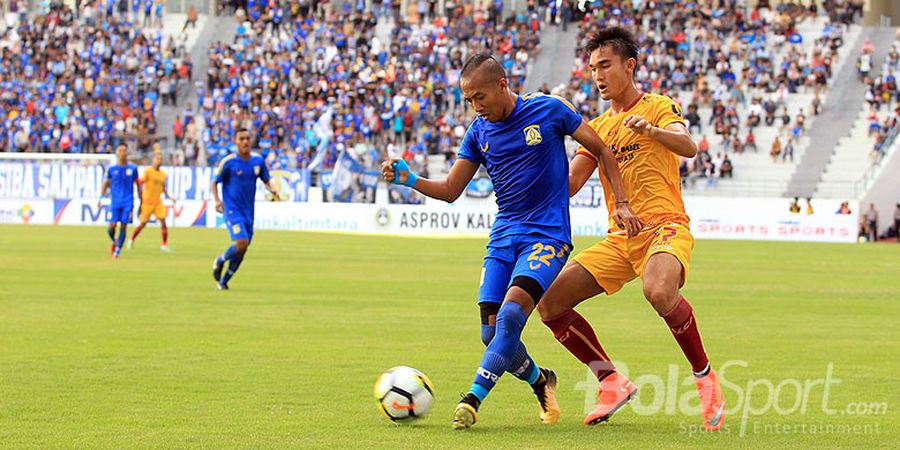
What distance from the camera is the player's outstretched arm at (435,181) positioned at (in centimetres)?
870

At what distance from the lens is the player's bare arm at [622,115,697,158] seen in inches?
329

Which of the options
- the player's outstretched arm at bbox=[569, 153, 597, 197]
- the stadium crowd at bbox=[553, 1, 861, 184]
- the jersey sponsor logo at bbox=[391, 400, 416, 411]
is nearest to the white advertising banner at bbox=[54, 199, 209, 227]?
the stadium crowd at bbox=[553, 1, 861, 184]

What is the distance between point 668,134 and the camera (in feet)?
28.1

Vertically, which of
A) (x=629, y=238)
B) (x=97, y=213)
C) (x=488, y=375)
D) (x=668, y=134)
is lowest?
(x=97, y=213)

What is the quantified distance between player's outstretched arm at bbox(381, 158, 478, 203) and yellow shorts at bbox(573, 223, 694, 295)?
926 mm

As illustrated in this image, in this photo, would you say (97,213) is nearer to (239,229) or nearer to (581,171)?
(239,229)

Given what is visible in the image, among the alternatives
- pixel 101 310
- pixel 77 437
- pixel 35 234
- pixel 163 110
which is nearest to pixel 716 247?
pixel 35 234

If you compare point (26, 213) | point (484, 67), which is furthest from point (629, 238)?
point (26, 213)

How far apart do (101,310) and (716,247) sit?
2429 centimetres

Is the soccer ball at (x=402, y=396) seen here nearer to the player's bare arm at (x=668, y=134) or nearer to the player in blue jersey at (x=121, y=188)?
the player's bare arm at (x=668, y=134)

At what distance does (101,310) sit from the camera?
16922mm

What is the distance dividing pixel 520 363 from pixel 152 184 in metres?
25.2

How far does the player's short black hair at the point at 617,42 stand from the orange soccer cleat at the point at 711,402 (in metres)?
2.15

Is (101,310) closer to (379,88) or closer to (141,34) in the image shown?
(379,88)
